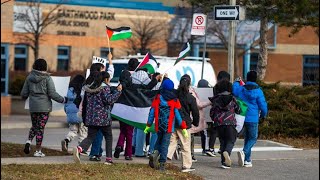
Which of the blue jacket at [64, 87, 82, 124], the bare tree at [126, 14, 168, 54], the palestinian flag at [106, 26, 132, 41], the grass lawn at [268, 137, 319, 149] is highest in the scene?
the bare tree at [126, 14, 168, 54]

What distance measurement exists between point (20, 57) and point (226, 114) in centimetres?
3656

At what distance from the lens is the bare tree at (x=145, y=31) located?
4331 cm

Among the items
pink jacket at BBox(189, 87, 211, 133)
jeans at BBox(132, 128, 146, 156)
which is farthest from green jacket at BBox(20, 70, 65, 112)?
pink jacket at BBox(189, 87, 211, 133)

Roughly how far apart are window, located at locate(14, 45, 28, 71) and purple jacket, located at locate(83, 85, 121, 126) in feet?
118

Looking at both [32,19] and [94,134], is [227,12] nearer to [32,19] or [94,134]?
[94,134]

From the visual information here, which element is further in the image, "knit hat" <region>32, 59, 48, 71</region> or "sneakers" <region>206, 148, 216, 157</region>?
"sneakers" <region>206, 148, 216, 157</region>

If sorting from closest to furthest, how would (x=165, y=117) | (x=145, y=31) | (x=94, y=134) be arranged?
(x=165, y=117) → (x=94, y=134) → (x=145, y=31)

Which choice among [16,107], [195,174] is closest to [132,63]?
[195,174]

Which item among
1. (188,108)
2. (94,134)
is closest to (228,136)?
(188,108)

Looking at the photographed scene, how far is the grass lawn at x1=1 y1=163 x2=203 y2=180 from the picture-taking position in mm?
10195

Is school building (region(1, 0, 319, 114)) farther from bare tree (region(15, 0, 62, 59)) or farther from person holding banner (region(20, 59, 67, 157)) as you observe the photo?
person holding banner (region(20, 59, 67, 157))

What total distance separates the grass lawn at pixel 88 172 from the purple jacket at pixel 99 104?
743 mm

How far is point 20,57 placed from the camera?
47406 millimetres

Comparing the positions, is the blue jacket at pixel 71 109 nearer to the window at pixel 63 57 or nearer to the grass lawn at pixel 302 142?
the grass lawn at pixel 302 142
